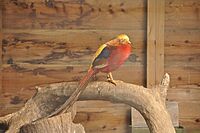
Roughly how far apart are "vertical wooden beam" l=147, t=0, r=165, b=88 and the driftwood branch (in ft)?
1.89

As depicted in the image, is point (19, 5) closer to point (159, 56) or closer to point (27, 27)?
point (27, 27)

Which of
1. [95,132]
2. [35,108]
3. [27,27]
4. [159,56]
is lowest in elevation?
[95,132]

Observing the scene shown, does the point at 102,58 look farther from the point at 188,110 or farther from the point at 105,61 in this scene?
the point at 188,110

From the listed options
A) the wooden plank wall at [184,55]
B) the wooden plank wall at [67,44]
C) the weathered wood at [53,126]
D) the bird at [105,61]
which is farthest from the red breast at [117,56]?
the wooden plank wall at [184,55]

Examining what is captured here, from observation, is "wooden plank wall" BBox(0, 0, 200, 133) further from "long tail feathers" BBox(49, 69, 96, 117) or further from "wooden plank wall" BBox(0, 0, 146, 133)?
"long tail feathers" BBox(49, 69, 96, 117)

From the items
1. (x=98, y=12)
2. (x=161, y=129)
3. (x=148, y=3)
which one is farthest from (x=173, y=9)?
(x=161, y=129)

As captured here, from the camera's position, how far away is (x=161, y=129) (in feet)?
4.86

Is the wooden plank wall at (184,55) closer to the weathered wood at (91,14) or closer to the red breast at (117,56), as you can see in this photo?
the weathered wood at (91,14)

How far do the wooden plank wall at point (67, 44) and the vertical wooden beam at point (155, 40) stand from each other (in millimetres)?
37

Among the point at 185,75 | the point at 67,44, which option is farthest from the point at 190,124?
the point at 67,44

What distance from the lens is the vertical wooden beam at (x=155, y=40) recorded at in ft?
7.20

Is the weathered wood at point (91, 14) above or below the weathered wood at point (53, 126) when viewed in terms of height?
above

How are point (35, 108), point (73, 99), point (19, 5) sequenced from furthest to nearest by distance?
point (19, 5) → point (35, 108) → point (73, 99)

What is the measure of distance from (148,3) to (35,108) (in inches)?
34.6
